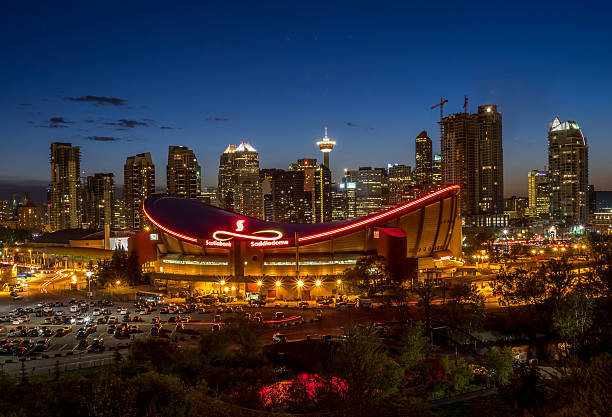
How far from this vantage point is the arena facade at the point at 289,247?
64.3 m

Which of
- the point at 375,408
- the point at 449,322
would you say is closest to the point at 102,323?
the point at 449,322

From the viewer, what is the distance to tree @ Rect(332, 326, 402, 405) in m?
23.8

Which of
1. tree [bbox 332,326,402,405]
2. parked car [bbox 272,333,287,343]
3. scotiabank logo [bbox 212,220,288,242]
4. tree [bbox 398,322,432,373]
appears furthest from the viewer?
scotiabank logo [bbox 212,220,288,242]

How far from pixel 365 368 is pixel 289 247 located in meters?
42.1

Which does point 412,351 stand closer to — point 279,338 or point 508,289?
point 279,338

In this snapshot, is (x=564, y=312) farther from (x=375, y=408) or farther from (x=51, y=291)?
(x=51, y=291)

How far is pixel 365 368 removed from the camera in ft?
80.4

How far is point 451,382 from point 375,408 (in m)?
11.8

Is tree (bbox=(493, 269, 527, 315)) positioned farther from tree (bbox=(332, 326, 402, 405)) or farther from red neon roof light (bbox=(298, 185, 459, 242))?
tree (bbox=(332, 326, 402, 405))

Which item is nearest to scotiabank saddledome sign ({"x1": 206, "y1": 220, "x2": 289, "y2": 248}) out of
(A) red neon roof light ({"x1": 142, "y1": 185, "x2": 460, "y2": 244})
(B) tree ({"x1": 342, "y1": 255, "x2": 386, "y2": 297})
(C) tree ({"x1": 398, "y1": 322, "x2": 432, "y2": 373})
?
(A) red neon roof light ({"x1": 142, "y1": 185, "x2": 460, "y2": 244})

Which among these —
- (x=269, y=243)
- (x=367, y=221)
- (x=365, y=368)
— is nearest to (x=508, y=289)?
(x=367, y=221)

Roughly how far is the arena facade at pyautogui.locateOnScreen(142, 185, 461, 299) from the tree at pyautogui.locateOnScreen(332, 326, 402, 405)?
36.7 m

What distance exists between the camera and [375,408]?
20391 millimetres

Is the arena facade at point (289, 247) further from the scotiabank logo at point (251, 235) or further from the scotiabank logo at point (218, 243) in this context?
the scotiabank logo at point (218, 243)
